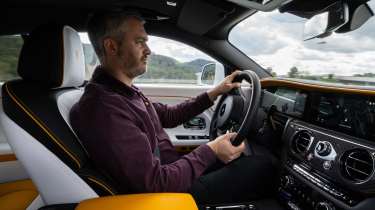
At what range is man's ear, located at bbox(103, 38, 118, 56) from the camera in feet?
4.67

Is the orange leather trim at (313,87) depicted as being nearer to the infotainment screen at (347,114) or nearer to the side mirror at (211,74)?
the infotainment screen at (347,114)

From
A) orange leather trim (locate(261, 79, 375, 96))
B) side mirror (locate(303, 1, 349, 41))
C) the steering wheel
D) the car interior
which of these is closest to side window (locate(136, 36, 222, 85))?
the car interior

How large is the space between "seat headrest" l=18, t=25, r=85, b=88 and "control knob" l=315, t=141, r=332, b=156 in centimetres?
113

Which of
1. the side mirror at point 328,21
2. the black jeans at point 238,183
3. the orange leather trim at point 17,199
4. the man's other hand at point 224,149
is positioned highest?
the side mirror at point 328,21

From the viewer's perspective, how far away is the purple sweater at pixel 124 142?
114 centimetres

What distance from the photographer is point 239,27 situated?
2828mm

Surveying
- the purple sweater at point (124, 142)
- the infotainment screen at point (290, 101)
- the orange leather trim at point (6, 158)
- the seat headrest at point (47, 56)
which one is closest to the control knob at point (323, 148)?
the infotainment screen at point (290, 101)

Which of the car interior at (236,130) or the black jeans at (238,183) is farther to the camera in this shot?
the black jeans at (238,183)

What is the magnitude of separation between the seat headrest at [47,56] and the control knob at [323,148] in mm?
1131

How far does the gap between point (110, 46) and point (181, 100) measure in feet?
5.50

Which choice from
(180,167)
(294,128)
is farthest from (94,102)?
(294,128)

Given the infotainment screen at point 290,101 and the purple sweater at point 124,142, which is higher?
the infotainment screen at point 290,101

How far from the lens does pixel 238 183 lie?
5.23 ft

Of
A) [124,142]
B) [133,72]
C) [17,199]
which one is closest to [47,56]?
[133,72]
